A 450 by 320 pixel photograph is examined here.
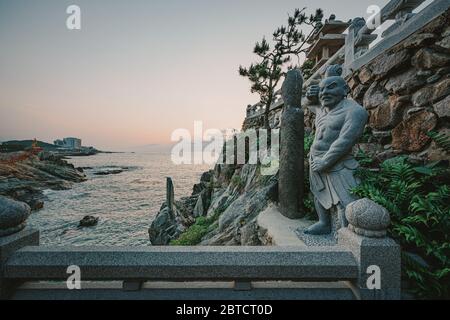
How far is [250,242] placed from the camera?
522 cm

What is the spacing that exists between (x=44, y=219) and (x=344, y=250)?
26.6 metres

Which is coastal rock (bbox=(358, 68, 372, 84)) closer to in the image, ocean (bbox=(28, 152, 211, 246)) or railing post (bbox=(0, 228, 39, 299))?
railing post (bbox=(0, 228, 39, 299))

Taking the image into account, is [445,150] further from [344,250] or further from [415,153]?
[344,250]

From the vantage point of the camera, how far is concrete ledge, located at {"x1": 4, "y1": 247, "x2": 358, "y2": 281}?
2.29 meters

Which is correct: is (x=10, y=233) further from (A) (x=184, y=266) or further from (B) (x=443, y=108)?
(B) (x=443, y=108)

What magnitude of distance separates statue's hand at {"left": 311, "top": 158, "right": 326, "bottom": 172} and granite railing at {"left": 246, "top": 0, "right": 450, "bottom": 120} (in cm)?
343

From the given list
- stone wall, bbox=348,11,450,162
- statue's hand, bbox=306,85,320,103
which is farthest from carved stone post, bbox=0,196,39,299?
stone wall, bbox=348,11,450,162

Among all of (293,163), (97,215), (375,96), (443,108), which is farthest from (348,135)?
(97,215)

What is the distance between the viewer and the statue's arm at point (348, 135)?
3227 mm

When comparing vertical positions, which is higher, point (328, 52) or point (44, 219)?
point (328, 52)

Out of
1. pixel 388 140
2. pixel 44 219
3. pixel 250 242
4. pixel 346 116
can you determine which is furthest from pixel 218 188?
pixel 44 219

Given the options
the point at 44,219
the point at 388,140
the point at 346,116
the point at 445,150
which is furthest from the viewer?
the point at 44,219

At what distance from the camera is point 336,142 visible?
336 centimetres

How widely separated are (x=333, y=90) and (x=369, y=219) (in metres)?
2.15
